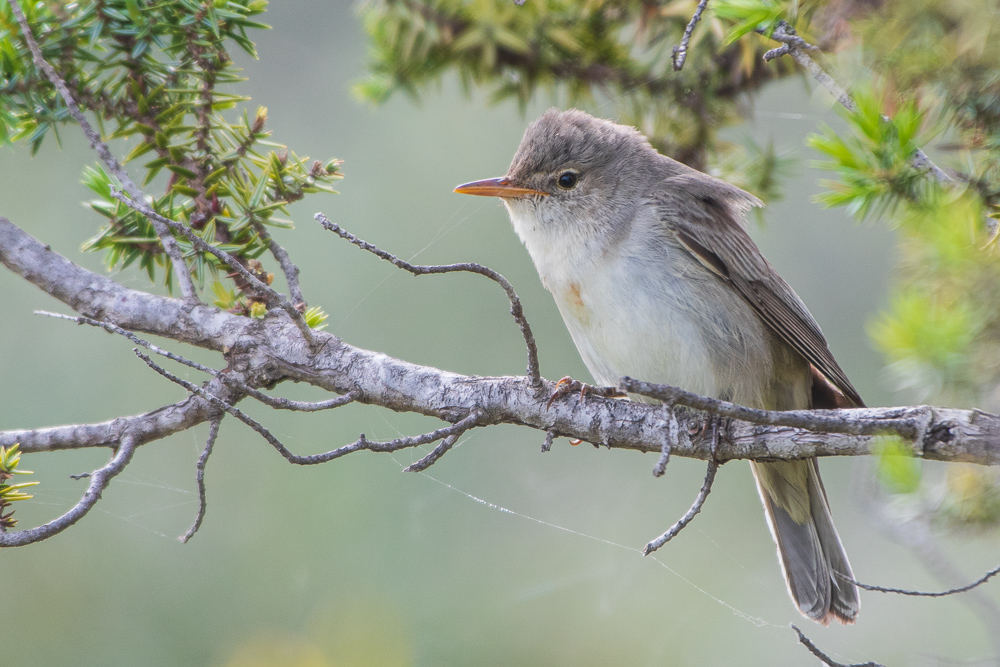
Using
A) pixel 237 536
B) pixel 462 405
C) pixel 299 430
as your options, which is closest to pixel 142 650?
pixel 237 536

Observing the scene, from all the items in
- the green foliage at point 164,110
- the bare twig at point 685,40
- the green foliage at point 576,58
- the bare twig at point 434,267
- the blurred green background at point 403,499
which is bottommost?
the blurred green background at point 403,499

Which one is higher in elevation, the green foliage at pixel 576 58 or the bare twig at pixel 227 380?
the green foliage at pixel 576 58

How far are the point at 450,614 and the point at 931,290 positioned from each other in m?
4.88

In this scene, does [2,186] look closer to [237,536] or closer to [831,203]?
[237,536]

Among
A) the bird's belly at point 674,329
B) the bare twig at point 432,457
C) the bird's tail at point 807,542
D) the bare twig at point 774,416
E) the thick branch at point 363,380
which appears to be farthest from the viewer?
the bird's tail at point 807,542

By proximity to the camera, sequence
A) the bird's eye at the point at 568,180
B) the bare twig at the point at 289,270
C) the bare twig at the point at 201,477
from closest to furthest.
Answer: the bare twig at the point at 201,477
the bare twig at the point at 289,270
the bird's eye at the point at 568,180

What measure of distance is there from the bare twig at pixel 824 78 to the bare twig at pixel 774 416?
1.90ft

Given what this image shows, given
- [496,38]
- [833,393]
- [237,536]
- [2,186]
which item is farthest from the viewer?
[2,186]

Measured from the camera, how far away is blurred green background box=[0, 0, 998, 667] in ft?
18.6

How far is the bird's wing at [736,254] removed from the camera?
294 cm

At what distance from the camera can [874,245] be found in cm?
732

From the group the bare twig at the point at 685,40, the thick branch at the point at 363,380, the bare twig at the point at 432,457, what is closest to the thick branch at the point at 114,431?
the thick branch at the point at 363,380

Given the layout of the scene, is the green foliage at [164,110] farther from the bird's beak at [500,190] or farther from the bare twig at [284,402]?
the bird's beak at [500,190]

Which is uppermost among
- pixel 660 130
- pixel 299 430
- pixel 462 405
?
pixel 660 130
